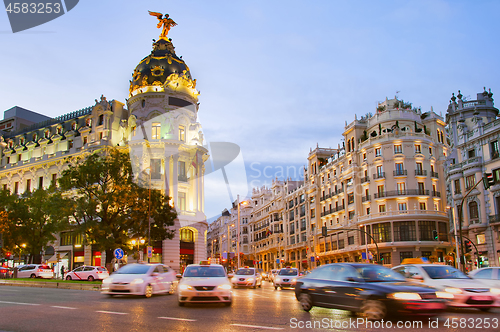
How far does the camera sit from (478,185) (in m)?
43.9

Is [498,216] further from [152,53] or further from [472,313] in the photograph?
[152,53]

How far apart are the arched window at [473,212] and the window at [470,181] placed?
1777 mm

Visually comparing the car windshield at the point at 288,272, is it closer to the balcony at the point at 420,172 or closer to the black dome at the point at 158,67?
the balcony at the point at 420,172

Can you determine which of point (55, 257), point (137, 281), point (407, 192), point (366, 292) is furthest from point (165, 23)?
point (366, 292)

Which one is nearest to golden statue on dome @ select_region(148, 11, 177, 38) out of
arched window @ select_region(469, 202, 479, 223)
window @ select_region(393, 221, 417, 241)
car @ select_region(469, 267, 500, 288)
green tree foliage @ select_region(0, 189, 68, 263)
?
green tree foliage @ select_region(0, 189, 68, 263)

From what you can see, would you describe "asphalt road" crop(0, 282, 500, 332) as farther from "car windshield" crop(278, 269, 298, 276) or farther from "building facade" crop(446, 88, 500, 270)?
"building facade" crop(446, 88, 500, 270)

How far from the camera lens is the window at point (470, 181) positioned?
4442 centimetres

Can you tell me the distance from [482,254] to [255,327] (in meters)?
39.9

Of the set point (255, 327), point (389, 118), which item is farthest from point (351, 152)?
point (255, 327)

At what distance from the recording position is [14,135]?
7500cm

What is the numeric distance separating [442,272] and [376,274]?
363 cm

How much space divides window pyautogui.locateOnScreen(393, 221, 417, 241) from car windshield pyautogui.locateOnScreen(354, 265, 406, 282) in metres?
46.1

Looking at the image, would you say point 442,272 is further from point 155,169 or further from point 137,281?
point 155,169

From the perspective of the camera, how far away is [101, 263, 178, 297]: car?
16922 mm
